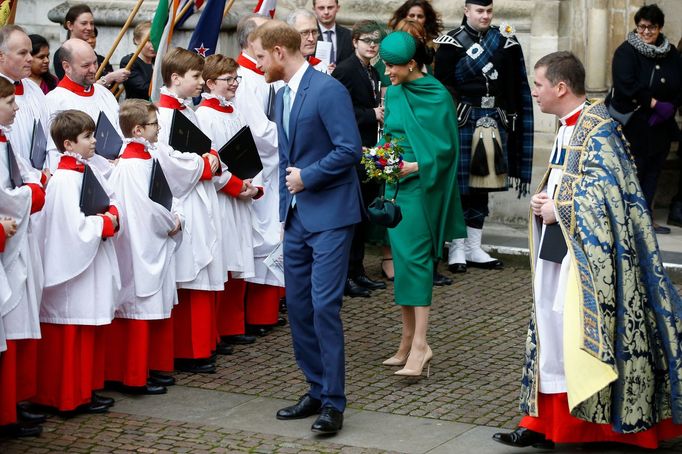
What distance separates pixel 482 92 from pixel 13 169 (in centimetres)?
495

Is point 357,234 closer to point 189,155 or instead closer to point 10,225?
point 189,155

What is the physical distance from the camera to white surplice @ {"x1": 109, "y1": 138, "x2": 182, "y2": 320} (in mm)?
7766

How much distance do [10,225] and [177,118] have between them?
173 centimetres

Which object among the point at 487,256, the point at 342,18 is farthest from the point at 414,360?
the point at 342,18

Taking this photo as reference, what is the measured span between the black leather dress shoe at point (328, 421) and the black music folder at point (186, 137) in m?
2.11

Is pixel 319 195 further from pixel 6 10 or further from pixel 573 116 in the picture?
pixel 6 10

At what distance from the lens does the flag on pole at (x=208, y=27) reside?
9984 mm

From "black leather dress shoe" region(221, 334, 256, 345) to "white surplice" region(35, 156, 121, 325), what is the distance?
1.65 m

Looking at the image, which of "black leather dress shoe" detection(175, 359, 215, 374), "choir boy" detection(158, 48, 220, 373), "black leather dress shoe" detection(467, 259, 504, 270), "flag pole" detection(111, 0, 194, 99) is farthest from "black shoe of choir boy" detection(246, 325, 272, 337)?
"black leather dress shoe" detection(467, 259, 504, 270)

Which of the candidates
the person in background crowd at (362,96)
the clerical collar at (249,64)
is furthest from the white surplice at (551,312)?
the person in background crowd at (362,96)

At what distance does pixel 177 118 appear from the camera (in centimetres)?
825

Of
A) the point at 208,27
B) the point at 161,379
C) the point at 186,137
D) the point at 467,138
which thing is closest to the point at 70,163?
the point at 186,137

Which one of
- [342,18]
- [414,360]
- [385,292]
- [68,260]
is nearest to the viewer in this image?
[68,260]

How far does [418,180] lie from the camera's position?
7910mm
